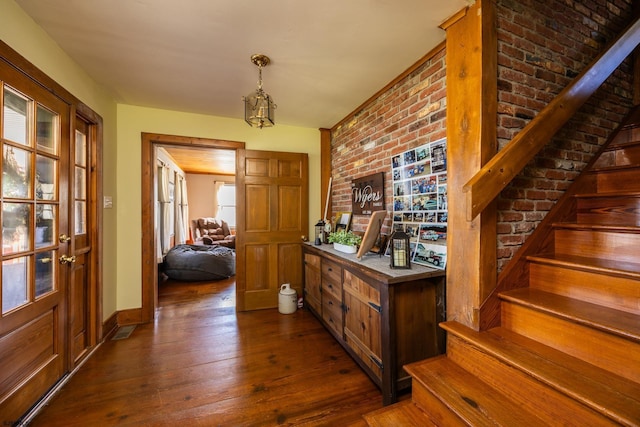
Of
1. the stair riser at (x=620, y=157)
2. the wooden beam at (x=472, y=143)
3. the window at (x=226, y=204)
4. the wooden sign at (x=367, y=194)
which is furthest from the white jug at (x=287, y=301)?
the window at (x=226, y=204)

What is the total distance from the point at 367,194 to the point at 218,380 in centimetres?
212

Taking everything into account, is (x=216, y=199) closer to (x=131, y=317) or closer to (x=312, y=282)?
(x=131, y=317)

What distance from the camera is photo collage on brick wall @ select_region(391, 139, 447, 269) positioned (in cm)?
182

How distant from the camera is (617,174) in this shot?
1.68 m

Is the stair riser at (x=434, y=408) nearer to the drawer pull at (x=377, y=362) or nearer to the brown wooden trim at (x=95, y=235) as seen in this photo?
the drawer pull at (x=377, y=362)

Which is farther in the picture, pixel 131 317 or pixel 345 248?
pixel 131 317

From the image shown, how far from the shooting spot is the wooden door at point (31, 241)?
4.64ft

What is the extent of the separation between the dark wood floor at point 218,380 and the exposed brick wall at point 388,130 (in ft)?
4.44

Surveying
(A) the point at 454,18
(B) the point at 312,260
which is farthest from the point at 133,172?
(A) the point at 454,18

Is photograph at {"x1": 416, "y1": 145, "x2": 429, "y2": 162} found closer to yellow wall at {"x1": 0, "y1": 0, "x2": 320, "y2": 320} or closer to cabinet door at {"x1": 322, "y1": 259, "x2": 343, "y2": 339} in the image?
cabinet door at {"x1": 322, "y1": 259, "x2": 343, "y2": 339}

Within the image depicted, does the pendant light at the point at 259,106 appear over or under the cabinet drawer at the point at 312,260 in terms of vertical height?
over

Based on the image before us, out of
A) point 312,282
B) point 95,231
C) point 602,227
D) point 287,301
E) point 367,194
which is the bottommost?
point 287,301

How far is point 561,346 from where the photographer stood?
1.18 m

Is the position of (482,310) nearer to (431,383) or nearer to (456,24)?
(431,383)
